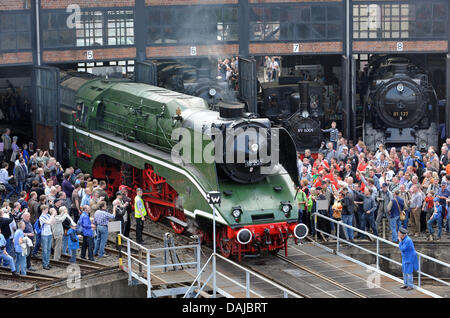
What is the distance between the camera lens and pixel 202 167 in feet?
69.6

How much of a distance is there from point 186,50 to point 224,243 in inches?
532

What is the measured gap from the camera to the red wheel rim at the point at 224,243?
20578 millimetres

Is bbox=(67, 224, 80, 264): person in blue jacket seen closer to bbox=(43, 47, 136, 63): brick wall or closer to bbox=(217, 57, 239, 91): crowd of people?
bbox=(43, 47, 136, 63): brick wall

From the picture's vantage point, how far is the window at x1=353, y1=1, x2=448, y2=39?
110ft

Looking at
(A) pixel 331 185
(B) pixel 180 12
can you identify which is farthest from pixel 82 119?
(A) pixel 331 185

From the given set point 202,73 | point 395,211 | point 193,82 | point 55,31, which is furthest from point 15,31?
point 395,211

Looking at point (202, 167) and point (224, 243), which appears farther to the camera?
point (202, 167)

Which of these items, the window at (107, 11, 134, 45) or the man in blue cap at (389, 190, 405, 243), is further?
the window at (107, 11, 134, 45)

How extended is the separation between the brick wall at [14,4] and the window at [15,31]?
0.65 ft

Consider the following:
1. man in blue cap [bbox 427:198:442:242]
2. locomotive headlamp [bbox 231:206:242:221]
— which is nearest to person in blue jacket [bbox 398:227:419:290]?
locomotive headlamp [bbox 231:206:242:221]

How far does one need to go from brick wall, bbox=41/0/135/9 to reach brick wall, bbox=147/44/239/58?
1765 mm

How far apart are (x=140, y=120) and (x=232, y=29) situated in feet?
29.9

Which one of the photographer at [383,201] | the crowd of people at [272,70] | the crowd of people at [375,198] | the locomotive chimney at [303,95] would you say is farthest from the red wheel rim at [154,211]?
the crowd of people at [272,70]
